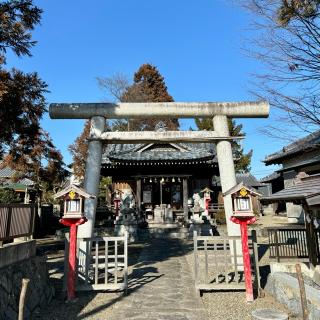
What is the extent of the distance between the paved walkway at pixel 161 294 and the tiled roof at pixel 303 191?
2.94 metres

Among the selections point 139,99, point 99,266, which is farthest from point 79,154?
point 99,266

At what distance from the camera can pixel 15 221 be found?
6.56 m

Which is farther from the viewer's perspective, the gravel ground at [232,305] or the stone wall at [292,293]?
the gravel ground at [232,305]

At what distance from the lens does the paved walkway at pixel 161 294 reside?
6.05 m

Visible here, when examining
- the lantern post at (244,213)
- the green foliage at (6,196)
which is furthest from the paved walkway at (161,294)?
the green foliage at (6,196)

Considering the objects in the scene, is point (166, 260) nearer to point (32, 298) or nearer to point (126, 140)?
point (126, 140)

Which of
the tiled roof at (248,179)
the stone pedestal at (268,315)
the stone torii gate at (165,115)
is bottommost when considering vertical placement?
the stone pedestal at (268,315)

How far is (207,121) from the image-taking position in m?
42.4

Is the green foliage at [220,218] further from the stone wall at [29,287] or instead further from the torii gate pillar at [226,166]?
the stone wall at [29,287]

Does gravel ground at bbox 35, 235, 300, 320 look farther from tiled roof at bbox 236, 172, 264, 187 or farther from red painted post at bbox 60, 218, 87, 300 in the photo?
tiled roof at bbox 236, 172, 264, 187

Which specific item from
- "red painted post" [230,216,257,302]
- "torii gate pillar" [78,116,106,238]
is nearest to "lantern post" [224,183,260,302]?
"red painted post" [230,216,257,302]

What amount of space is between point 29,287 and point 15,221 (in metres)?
1.31

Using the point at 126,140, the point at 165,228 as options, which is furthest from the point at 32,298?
the point at 165,228

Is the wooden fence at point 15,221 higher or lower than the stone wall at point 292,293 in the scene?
higher
